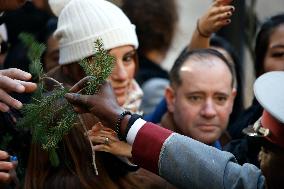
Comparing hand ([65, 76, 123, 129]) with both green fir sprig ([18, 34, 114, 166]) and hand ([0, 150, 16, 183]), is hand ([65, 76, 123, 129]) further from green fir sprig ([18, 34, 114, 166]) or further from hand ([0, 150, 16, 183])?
hand ([0, 150, 16, 183])

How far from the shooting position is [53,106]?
2.59 m

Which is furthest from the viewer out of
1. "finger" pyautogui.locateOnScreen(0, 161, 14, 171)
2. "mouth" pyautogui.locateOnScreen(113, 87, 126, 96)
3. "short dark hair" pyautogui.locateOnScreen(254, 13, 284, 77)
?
"short dark hair" pyautogui.locateOnScreen(254, 13, 284, 77)

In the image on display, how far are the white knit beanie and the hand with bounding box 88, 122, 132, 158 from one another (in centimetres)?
88

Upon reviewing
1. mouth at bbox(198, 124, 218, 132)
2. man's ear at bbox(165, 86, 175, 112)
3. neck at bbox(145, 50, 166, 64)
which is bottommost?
neck at bbox(145, 50, 166, 64)

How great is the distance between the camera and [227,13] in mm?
3768

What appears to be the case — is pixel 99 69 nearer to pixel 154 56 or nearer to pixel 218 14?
pixel 218 14

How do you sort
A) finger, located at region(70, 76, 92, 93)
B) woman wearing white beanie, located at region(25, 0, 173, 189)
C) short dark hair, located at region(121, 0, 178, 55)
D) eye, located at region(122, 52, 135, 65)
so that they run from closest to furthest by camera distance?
finger, located at region(70, 76, 92, 93)
woman wearing white beanie, located at region(25, 0, 173, 189)
eye, located at region(122, 52, 135, 65)
short dark hair, located at region(121, 0, 178, 55)

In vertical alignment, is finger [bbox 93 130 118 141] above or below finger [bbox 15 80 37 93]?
below

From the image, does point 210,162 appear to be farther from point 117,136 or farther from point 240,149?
point 240,149

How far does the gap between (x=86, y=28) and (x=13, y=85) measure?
3.73 ft

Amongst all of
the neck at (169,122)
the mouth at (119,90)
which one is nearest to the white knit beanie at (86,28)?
the mouth at (119,90)

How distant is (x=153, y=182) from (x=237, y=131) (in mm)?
1632

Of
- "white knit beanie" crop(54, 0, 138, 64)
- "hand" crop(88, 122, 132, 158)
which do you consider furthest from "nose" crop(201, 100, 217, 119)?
"hand" crop(88, 122, 132, 158)

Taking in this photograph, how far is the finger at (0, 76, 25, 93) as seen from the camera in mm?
2496
